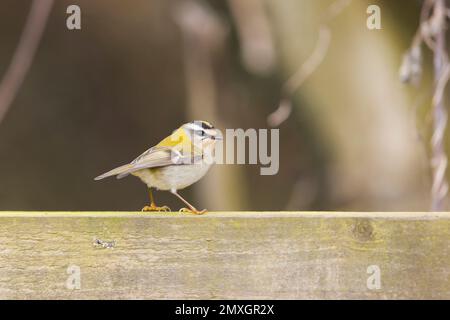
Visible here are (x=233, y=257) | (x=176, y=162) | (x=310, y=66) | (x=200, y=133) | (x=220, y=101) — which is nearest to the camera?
(x=233, y=257)

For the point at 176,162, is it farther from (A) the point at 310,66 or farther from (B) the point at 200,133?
(A) the point at 310,66

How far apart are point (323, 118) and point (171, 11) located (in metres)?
1.35

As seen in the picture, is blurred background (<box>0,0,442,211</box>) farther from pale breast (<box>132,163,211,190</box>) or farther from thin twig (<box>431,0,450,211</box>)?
pale breast (<box>132,163,211,190</box>)

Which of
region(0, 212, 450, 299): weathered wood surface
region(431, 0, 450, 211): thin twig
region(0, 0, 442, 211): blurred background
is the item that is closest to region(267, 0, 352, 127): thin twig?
region(0, 0, 442, 211): blurred background

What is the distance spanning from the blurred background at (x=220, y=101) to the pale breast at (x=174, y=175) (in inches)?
55.3

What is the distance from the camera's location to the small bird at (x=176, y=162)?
9.39 feet

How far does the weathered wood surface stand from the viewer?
2.39 m

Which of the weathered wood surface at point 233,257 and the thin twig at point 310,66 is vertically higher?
the thin twig at point 310,66

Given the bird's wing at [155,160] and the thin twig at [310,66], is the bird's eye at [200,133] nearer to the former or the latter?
the bird's wing at [155,160]

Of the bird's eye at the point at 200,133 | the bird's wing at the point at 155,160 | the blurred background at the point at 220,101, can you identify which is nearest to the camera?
the bird's wing at the point at 155,160

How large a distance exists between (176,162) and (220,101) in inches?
103

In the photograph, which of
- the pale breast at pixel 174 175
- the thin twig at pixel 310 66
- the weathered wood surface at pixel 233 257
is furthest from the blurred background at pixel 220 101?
the weathered wood surface at pixel 233 257

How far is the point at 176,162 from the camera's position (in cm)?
287

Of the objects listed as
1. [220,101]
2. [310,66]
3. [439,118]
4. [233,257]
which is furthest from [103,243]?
[220,101]
